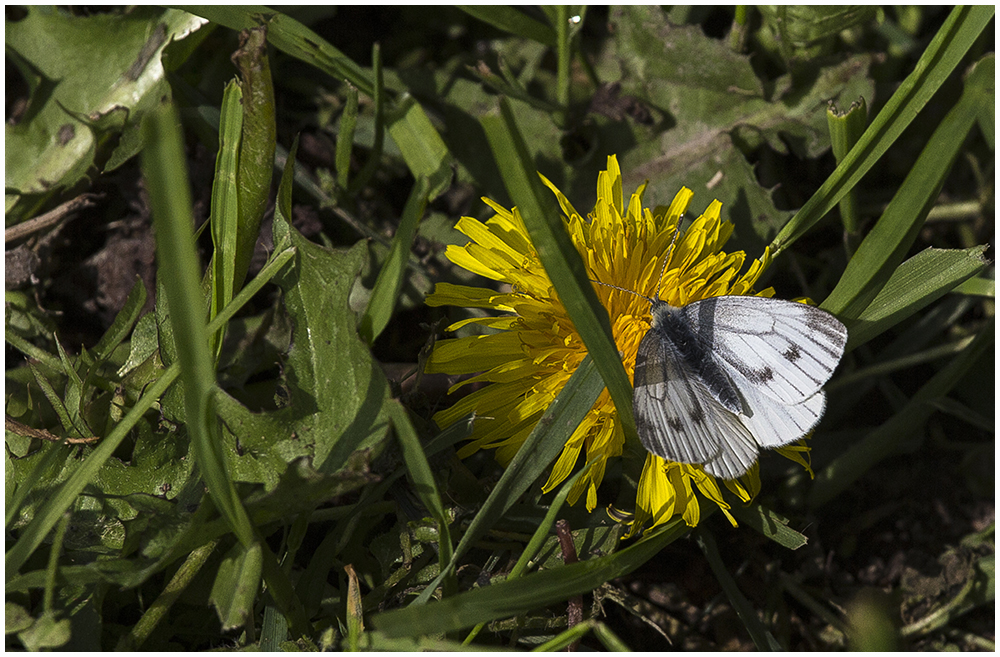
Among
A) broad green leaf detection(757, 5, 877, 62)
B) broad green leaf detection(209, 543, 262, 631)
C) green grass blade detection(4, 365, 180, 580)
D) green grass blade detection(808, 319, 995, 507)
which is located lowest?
green grass blade detection(808, 319, 995, 507)

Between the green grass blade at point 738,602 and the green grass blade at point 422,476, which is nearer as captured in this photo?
the green grass blade at point 422,476

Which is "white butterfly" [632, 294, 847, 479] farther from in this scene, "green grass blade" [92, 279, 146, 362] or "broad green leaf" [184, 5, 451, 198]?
"green grass blade" [92, 279, 146, 362]

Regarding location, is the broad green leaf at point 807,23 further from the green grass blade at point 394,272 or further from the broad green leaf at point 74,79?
the broad green leaf at point 74,79

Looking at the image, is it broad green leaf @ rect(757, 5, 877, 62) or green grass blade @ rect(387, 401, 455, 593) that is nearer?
green grass blade @ rect(387, 401, 455, 593)

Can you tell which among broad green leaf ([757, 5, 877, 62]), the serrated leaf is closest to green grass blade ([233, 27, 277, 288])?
the serrated leaf

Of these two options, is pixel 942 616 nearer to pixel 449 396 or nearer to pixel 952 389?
pixel 952 389

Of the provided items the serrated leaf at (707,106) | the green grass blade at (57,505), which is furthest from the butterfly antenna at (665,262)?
the green grass blade at (57,505)

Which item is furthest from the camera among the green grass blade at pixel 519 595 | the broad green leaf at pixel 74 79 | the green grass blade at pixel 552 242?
the broad green leaf at pixel 74 79

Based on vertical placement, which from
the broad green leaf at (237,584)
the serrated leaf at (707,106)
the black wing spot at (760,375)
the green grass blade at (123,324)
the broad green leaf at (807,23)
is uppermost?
the broad green leaf at (807,23)
